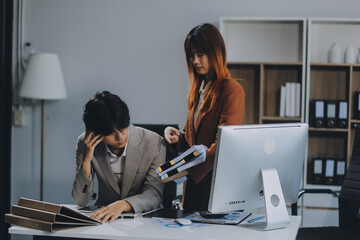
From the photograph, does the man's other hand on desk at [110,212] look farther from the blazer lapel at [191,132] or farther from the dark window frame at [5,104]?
the dark window frame at [5,104]

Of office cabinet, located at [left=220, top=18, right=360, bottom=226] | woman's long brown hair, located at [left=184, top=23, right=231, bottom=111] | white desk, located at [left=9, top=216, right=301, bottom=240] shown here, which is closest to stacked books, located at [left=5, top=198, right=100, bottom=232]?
white desk, located at [left=9, top=216, right=301, bottom=240]

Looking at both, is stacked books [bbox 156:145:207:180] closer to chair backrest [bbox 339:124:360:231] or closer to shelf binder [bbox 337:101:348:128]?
chair backrest [bbox 339:124:360:231]

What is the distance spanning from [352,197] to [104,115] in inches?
60.1

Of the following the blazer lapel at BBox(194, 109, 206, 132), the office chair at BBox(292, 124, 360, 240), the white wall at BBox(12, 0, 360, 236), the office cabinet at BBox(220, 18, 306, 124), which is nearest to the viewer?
the blazer lapel at BBox(194, 109, 206, 132)

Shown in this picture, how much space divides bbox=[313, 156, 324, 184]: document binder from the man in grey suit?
1.77m

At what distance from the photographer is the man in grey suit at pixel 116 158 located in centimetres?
206

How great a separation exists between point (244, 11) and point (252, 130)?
89.9 inches

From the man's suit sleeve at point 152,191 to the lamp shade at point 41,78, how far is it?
1796 mm

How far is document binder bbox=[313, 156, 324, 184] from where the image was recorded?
3650mm

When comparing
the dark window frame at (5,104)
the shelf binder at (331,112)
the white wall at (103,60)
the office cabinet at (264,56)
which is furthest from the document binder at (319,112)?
the dark window frame at (5,104)

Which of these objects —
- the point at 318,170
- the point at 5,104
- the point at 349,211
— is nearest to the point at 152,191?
the point at 349,211

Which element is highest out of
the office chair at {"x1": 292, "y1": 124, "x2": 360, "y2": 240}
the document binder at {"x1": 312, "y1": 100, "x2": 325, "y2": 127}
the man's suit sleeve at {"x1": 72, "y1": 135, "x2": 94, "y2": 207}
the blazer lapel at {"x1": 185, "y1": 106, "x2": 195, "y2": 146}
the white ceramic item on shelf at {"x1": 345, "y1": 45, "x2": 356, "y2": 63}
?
the white ceramic item on shelf at {"x1": 345, "y1": 45, "x2": 356, "y2": 63}

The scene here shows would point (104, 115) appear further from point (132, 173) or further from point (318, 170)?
point (318, 170)

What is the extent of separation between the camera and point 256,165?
6.05 ft
